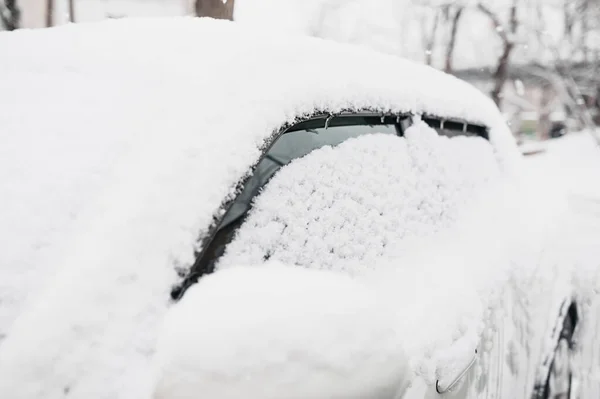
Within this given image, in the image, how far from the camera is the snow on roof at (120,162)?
85cm

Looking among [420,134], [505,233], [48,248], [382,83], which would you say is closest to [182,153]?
[48,248]

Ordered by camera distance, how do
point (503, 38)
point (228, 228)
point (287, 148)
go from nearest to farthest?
point (228, 228)
point (287, 148)
point (503, 38)

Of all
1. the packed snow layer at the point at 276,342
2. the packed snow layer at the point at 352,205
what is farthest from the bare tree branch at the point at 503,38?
the packed snow layer at the point at 276,342

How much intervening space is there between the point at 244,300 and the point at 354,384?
0.29 metres

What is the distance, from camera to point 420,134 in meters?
1.70

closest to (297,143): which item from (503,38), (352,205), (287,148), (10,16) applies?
(287,148)

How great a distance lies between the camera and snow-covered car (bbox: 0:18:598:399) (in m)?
0.87

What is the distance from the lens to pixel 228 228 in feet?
3.44

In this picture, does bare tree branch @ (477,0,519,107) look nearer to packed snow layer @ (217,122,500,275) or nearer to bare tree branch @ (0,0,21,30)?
bare tree branch @ (0,0,21,30)

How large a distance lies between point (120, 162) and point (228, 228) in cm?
30

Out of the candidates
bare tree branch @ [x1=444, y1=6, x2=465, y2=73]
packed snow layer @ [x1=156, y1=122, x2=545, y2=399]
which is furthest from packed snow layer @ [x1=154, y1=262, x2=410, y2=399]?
bare tree branch @ [x1=444, y1=6, x2=465, y2=73]

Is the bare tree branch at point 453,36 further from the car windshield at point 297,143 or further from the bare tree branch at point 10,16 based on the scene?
the car windshield at point 297,143

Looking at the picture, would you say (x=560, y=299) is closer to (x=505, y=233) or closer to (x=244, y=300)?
(x=505, y=233)

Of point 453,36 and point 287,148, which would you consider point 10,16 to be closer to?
point 287,148
